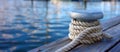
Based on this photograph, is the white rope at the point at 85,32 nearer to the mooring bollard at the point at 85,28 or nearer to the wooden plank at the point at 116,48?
the mooring bollard at the point at 85,28

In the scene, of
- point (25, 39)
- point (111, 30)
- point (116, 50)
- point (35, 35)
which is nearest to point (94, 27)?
point (116, 50)

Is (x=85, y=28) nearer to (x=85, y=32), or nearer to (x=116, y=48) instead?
(x=85, y=32)

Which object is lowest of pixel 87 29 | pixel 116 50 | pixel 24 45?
pixel 24 45

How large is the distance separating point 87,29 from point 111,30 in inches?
26.6

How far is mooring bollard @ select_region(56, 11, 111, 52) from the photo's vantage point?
70.6 inches

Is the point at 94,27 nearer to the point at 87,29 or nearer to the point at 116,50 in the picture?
the point at 87,29

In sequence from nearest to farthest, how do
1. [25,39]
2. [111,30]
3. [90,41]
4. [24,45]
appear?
[90,41] → [111,30] → [24,45] → [25,39]

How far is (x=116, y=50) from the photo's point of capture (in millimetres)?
1766

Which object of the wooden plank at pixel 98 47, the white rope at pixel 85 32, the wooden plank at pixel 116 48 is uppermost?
the white rope at pixel 85 32

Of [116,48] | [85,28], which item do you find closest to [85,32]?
[85,28]

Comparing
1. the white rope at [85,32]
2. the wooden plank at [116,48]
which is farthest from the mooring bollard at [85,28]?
the wooden plank at [116,48]

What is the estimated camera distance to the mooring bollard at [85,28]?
1793 mm

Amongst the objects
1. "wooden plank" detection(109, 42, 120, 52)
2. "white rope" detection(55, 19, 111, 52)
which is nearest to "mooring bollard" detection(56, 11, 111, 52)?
"white rope" detection(55, 19, 111, 52)

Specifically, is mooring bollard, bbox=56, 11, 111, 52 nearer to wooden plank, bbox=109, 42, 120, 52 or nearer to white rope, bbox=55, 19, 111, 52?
white rope, bbox=55, 19, 111, 52
